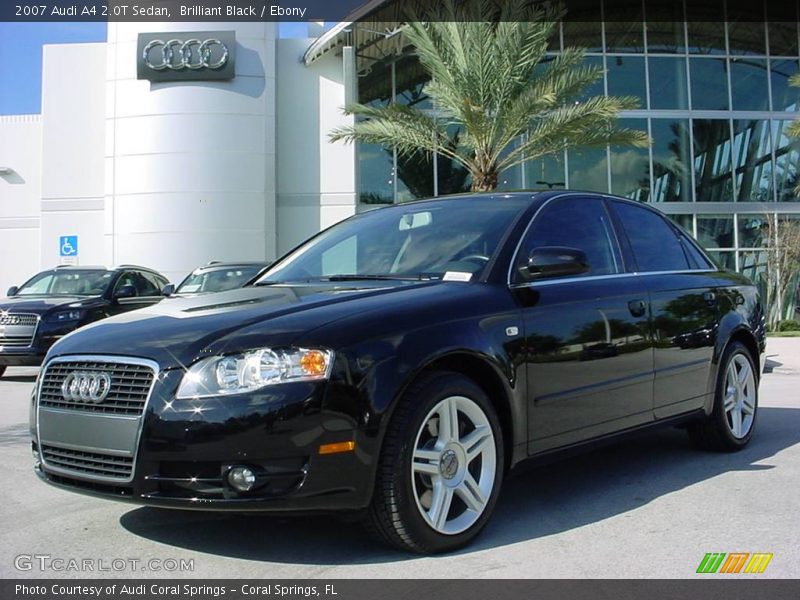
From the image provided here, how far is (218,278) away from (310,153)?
11788 millimetres

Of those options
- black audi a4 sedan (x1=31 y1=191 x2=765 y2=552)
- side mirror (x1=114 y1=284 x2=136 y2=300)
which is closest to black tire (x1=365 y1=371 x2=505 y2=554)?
black audi a4 sedan (x1=31 y1=191 x2=765 y2=552)

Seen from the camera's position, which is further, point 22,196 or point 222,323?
point 22,196

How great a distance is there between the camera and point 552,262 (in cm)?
407

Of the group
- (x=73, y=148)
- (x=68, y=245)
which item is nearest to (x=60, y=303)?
(x=68, y=245)

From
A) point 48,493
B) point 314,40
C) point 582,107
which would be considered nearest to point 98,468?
point 48,493

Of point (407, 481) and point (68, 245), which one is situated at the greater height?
point (68, 245)

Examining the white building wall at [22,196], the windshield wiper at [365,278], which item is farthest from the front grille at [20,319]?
the white building wall at [22,196]

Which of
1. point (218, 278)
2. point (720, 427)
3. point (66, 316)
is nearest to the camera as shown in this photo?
point (720, 427)

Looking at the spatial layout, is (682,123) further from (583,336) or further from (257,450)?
(257,450)

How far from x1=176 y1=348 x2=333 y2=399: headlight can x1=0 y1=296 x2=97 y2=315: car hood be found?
8.65 m

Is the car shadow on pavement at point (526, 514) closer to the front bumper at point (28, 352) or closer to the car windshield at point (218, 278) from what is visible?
the front bumper at point (28, 352)

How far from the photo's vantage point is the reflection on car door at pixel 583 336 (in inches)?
161

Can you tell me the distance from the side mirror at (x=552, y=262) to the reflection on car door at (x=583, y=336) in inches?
3.3

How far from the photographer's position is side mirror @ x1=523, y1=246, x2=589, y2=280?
407 centimetres
